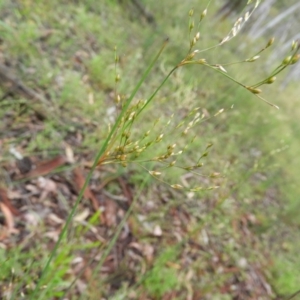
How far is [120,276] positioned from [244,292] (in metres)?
1.46

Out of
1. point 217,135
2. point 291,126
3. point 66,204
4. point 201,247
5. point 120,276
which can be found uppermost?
point 291,126

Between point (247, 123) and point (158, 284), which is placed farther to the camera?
point (247, 123)

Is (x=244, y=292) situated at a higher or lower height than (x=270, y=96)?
lower

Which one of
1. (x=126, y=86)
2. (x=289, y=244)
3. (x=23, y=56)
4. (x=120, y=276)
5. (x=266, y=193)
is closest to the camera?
(x=120, y=276)

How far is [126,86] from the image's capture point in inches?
125

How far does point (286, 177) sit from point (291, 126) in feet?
7.60

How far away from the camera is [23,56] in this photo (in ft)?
8.89

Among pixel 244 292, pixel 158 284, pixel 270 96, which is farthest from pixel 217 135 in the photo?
pixel 270 96

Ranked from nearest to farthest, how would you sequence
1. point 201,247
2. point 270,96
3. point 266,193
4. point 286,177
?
point 201,247, point 266,193, point 286,177, point 270,96

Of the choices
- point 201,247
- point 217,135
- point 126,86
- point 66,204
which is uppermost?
point 217,135

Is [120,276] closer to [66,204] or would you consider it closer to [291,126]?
[66,204]

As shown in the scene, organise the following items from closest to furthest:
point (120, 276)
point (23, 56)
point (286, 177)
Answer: point (120, 276), point (23, 56), point (286, 177)

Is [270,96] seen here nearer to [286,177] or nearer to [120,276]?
[286,177]

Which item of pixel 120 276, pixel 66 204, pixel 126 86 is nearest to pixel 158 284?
pixel 120 276
